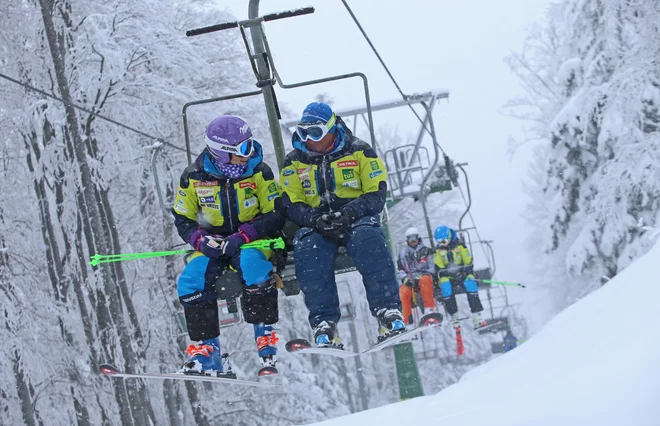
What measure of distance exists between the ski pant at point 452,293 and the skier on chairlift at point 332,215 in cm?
517

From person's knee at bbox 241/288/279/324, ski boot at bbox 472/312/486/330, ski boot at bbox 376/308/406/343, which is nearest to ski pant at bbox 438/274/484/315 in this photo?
ski boot at bbox 472/312/486/330

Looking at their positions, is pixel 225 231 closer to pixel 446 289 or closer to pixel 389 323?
pixel 389 323

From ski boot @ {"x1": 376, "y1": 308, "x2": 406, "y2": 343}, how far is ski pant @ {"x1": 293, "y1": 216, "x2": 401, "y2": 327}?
4cm

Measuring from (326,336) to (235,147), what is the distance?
136 centimetres

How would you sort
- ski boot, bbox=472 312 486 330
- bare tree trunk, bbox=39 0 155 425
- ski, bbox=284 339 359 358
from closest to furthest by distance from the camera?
ski, bbox=284 339 359 358 < bare tree trunk, bbox=39 0 155 425 < ski boot, bbox=472 312 486 330

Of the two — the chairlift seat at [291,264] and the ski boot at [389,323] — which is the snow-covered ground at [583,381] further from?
the chairlift seat at [291,264]

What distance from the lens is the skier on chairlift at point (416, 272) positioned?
403 inches

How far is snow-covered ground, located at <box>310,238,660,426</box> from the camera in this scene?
3.39 m

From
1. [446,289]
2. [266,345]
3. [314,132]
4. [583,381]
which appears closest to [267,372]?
[266,345]

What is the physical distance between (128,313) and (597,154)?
11817mm

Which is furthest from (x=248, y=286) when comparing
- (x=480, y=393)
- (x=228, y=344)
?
(x=228, y=344)

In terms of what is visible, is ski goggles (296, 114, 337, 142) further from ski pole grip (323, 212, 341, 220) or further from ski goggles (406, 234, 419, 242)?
ski goggles (406, 234, 419, 242)

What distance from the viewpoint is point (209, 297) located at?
547 centimetres

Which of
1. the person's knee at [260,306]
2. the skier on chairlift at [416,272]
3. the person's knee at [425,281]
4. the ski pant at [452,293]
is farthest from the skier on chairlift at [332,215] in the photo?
Answer: the ski pant at [452,293]
